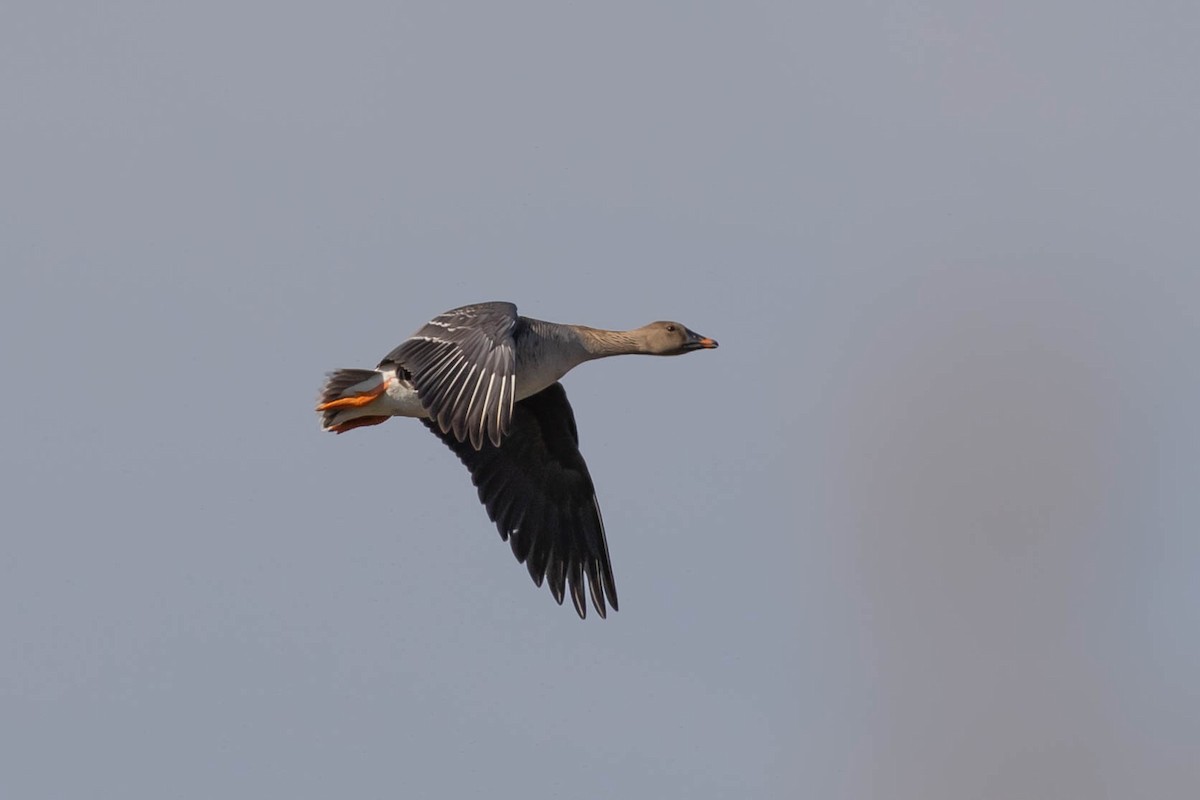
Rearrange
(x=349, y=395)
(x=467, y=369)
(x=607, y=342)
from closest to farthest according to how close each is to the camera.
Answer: (x=467, y=369) < (x=349, y=395) < (x=607, y=342)

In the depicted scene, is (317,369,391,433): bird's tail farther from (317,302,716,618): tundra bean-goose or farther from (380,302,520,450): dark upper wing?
(380,302,520,450): dark upper wing

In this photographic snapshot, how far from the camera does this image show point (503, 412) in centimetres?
1542

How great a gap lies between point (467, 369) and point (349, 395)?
1877 millimetres

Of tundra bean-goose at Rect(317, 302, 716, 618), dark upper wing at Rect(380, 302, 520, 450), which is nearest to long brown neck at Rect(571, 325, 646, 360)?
tundra bean-goose at Rect(317, 302, 716, 618)

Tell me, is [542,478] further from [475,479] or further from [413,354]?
[413,354]

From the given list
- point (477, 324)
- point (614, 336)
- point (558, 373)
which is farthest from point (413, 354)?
point (614, 336)

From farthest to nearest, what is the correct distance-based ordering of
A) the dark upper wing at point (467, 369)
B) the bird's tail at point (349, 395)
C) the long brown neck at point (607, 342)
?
the long brown neck at point (607, 342)
the bird's tail at point (349, 395)
the dark upper wing at point (467, 369)

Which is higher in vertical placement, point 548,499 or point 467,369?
point 467,369

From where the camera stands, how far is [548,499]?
19.0m

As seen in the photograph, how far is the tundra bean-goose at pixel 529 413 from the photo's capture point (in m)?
16.2

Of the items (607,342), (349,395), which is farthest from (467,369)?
(607,342)

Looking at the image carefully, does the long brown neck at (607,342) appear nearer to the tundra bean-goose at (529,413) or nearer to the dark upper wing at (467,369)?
the tundra bean-goose at (529,413)

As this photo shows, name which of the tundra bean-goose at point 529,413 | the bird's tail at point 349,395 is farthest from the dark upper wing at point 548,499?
the bird's tail at point 349,395

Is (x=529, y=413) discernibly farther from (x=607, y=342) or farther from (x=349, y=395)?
(x=349, y=395)
